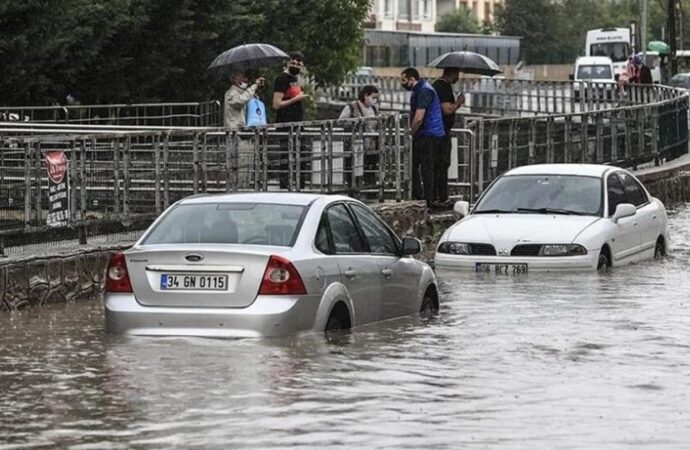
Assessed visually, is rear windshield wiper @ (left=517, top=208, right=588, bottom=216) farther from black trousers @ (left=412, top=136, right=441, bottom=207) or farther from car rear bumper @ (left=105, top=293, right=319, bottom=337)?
car rear bumper @ (left=105, top=293, right=319, bottom=337)

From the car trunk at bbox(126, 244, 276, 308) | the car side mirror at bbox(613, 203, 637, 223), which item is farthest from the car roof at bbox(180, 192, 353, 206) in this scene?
the car side mirror at bbox(613, 203, 637, 223)

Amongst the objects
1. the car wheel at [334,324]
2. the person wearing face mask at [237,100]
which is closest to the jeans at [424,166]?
the person wearing face mask at [237,100]

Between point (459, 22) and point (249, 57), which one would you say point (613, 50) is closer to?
point (459, 22)

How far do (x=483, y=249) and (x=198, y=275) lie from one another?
25.4 ft

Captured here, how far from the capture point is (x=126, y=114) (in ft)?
121

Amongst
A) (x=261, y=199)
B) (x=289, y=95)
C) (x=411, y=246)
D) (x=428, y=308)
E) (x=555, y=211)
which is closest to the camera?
(x=261, y=199)

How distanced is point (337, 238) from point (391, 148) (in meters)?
11.4

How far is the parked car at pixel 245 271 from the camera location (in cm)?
1370

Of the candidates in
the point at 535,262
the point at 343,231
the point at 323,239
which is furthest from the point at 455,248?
the point at 323,239

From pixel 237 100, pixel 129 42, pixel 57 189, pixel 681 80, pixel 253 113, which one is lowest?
pixel 57 189

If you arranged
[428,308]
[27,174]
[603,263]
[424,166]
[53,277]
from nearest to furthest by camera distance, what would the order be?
[428,308] → [27,174] → [53,277] → [603,263] → [424,166]

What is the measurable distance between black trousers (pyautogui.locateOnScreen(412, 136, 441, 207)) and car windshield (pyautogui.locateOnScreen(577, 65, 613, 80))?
192 ft

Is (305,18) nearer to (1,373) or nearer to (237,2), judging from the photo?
(237,2)

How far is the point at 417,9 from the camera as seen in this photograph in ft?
530
